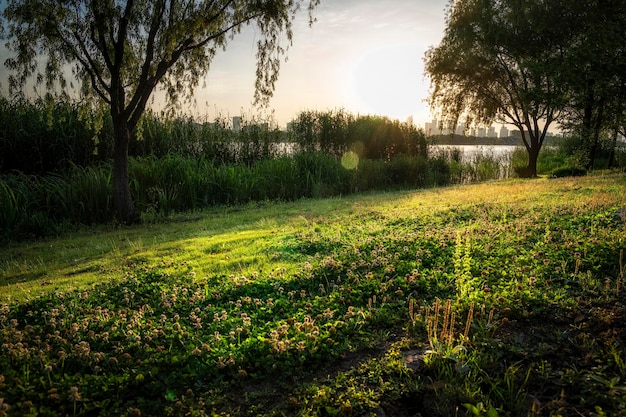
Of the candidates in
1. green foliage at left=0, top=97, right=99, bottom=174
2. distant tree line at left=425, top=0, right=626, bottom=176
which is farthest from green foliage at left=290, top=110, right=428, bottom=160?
green foliage at left=0, top=97, right=99, bottom=174

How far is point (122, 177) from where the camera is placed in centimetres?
1150

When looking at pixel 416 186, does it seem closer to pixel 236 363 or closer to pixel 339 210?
pixel 339 210

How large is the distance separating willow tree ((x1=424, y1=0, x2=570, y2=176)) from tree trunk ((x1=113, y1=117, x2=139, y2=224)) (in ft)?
68.3

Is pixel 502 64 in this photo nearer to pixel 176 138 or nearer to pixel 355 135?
pixel 355 135

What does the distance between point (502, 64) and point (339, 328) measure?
1052 inches

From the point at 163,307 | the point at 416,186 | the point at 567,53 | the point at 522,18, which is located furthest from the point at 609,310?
the point at 522,18

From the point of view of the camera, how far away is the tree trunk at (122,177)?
445 inches

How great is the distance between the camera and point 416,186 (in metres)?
22.3

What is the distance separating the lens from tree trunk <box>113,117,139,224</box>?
11297 millimetres

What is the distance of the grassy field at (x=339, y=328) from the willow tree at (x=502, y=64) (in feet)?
64.4

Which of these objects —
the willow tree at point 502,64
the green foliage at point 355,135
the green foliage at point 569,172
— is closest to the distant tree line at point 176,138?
the green foliage at point 355,135

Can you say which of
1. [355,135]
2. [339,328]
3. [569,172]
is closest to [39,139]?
[339,328]

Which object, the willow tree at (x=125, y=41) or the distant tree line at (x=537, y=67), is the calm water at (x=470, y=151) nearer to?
the distant tree line at (x=537, y=67)

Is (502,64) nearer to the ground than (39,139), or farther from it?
farther from it
